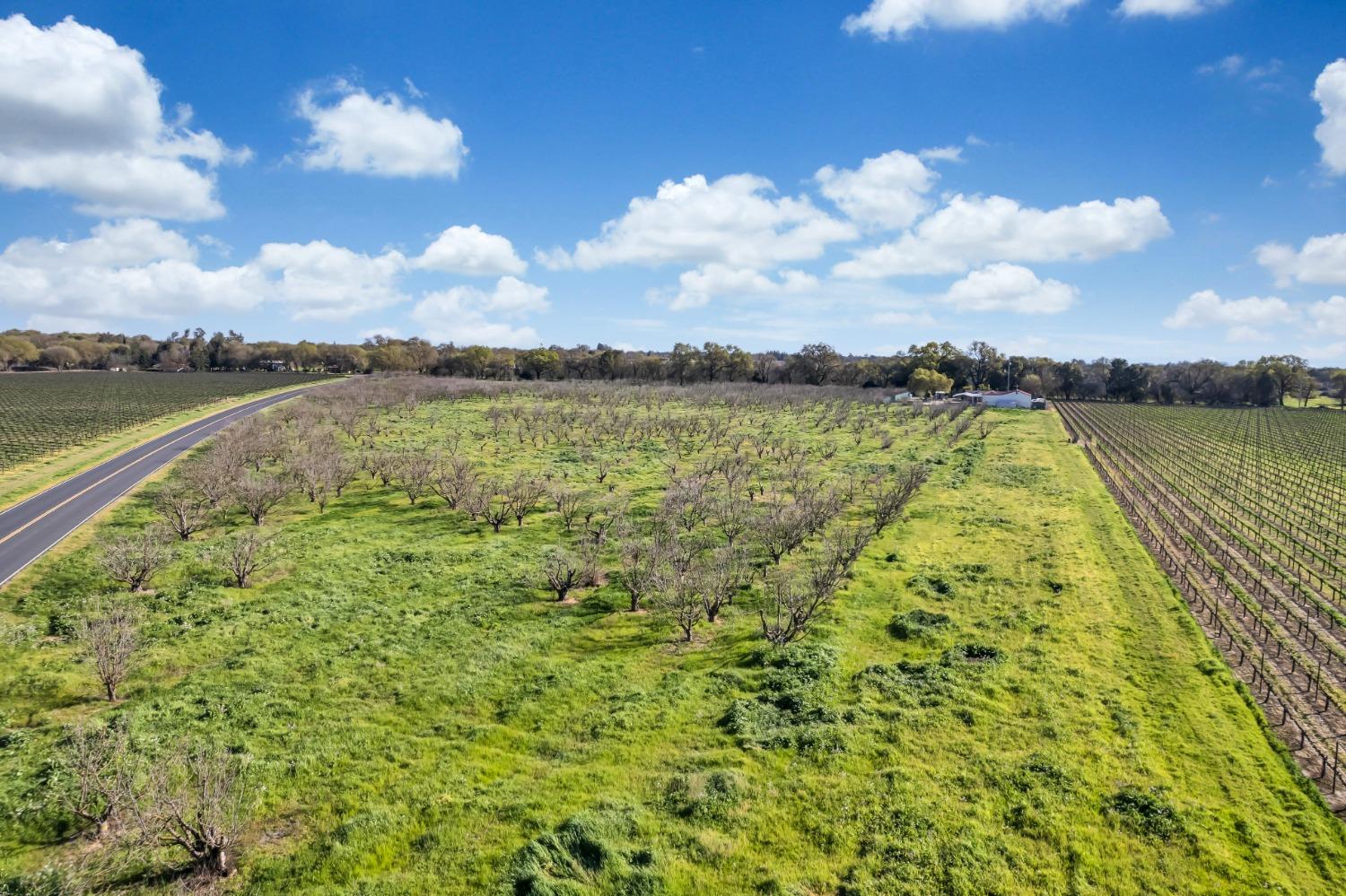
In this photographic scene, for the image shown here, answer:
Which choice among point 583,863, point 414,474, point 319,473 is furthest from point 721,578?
point 319,473

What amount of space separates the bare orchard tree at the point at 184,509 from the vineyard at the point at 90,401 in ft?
79.1

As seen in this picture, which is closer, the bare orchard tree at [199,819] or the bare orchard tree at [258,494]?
the bare orchard tree at [199,819]

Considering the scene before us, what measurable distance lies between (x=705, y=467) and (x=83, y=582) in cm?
4077

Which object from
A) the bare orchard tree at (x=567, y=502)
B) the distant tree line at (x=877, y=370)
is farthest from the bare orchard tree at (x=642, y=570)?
the distant tree line at (x=877, y=370)

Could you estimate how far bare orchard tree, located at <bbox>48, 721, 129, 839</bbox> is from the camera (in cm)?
1436

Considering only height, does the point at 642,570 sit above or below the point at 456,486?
below

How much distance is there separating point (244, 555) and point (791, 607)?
26.4 metres

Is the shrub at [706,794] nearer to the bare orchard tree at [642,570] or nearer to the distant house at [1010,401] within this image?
the bare orchard tree at [642,570]

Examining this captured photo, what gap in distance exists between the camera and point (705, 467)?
186 ft

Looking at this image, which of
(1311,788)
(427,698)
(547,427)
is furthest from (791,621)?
(547,427)

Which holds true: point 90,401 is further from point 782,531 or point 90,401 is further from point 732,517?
point 782,531

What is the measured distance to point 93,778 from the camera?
14.6 m

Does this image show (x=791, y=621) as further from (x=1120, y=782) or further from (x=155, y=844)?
(x=155, y=844)

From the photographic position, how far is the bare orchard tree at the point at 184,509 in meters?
37.7
